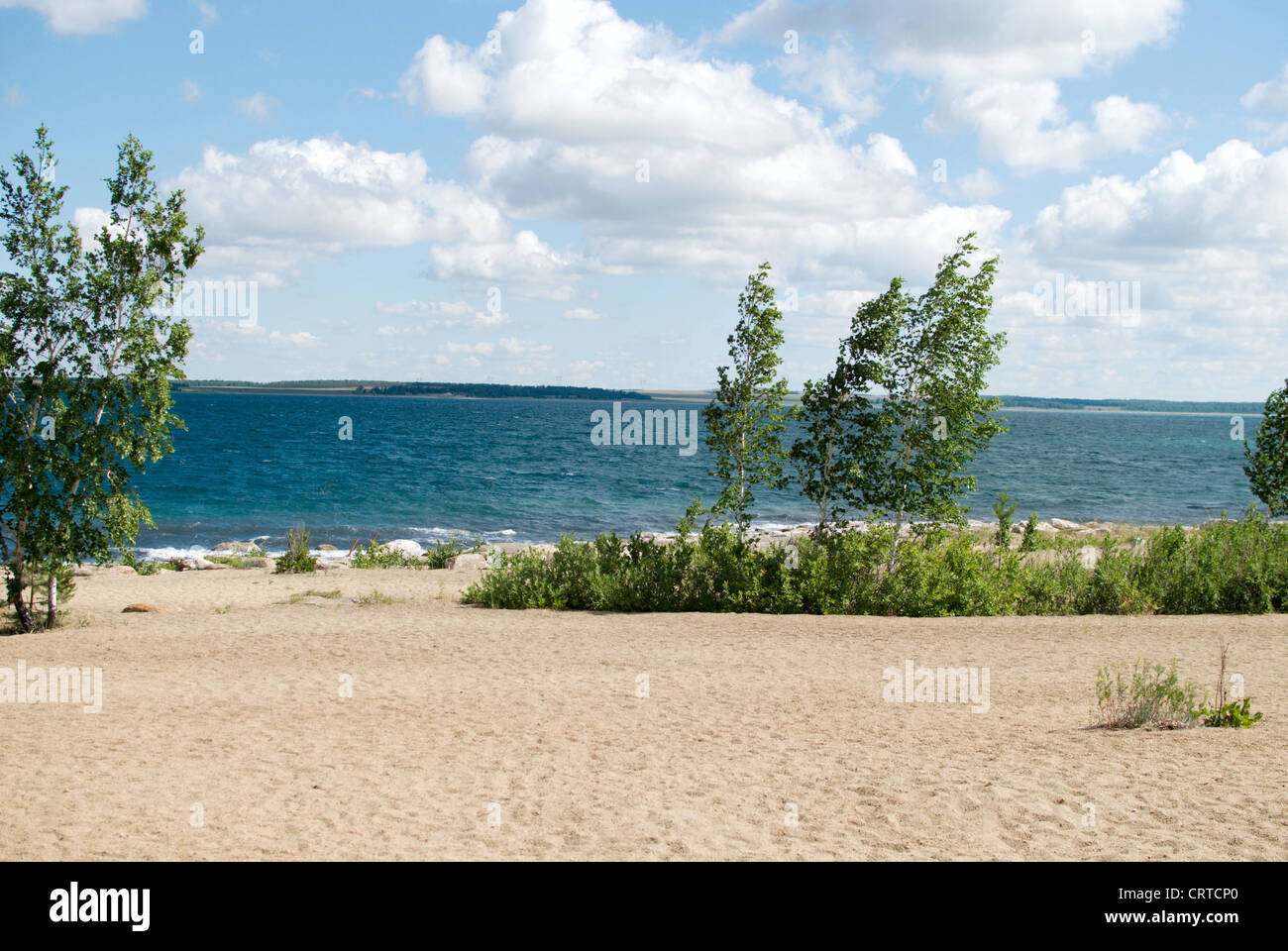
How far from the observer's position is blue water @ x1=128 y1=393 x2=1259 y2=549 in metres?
35.9

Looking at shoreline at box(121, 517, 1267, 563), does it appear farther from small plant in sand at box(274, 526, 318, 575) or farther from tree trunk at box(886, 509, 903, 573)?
tree trunk at box(886, 509, 903, 573)

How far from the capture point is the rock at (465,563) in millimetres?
22250

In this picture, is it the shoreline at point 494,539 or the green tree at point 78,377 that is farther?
the shoreline at point 494,539

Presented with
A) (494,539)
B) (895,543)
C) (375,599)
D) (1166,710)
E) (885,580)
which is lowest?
(494,539)

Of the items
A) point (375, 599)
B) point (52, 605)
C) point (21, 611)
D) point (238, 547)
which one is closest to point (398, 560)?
point (375, 599)

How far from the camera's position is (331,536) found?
106ft

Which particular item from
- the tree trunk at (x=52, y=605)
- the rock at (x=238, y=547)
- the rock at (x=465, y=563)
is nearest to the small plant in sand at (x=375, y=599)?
the tree trunk at (x=52, y=605)

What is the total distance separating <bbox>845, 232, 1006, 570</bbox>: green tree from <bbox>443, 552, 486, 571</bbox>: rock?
1042cm

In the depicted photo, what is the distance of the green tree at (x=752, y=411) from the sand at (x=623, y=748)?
286 cm

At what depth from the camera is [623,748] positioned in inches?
343

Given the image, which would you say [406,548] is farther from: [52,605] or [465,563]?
[52,605]

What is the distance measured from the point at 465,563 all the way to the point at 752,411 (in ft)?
32.6

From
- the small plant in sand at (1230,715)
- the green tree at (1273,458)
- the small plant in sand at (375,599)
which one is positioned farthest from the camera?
the green tree at (1273,458)

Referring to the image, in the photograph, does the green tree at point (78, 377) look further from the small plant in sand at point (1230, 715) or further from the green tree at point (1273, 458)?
the green tree at point (1273, 458)
